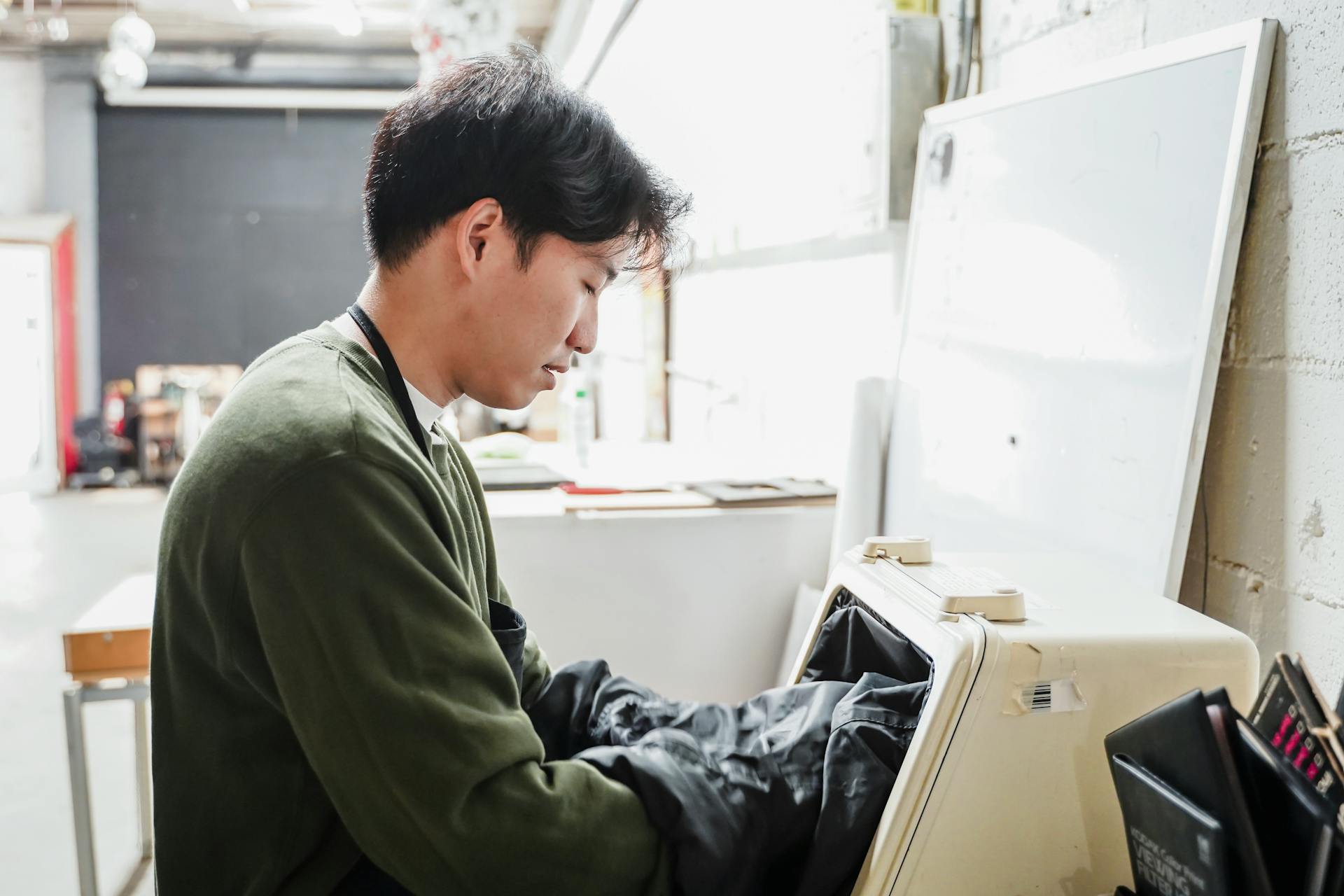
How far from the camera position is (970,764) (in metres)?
0.89

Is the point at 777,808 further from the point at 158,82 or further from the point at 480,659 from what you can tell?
the point at 158,82

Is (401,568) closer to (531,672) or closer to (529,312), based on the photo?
(529,312)

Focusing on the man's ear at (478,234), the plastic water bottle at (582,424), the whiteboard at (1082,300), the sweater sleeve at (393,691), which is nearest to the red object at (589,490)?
the plastic water bottle at (582,424)

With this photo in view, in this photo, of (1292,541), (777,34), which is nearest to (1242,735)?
(1292,541)

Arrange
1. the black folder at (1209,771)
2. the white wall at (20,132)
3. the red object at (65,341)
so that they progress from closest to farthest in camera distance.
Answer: the black folder at (1209,771)
the red object at (65,341)
the white wall at (20,132)

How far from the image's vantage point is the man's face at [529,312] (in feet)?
3.31

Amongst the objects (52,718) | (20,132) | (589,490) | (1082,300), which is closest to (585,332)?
(1082,300)

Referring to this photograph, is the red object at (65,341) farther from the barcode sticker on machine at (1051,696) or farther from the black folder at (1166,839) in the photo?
the black folder at (1166,839)

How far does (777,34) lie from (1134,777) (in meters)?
2.38

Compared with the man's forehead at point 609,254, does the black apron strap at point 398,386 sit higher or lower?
lower

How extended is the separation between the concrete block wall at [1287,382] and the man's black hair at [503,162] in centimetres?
68

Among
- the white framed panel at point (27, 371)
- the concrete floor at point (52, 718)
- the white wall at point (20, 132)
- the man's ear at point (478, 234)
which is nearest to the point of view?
the man's ear at point (478, 234)

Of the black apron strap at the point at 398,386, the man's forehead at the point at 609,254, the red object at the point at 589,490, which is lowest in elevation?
the red object at the point at 589,490

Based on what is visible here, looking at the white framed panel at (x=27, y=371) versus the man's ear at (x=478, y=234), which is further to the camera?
the white framed panel at (x=27, y=371)
